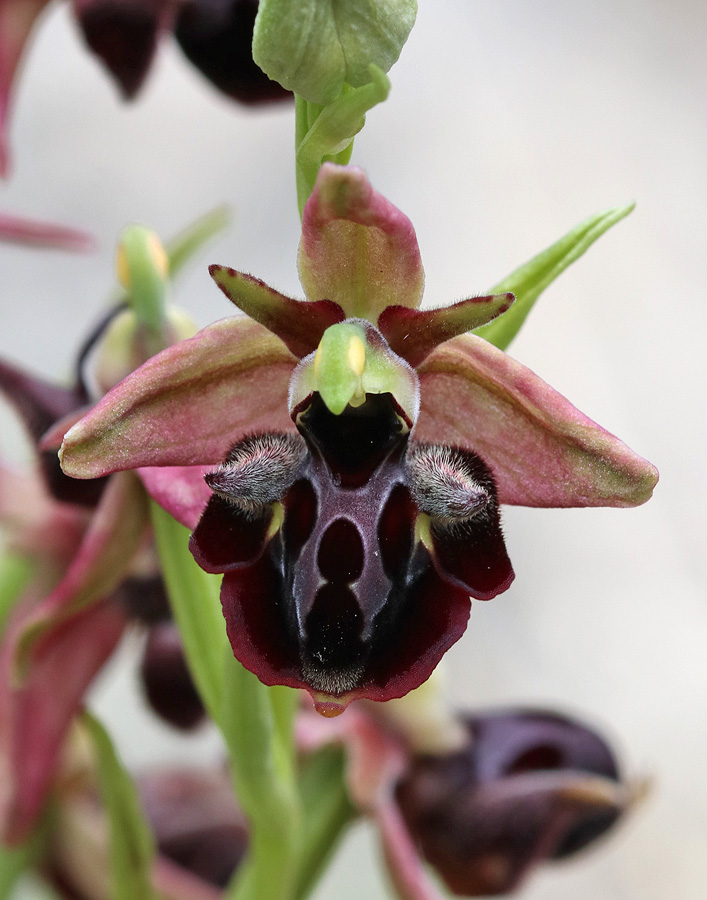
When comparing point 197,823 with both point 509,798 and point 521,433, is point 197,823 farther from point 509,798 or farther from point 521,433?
point 521,433

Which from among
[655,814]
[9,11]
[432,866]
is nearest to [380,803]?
[432,866]

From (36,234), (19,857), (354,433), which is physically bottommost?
(19,857)

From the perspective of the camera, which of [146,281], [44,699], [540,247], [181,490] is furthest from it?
[540,247]

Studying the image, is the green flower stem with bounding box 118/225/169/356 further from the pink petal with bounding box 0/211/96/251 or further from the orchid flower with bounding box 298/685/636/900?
the orchid flower with bounding box 298/685/636/900

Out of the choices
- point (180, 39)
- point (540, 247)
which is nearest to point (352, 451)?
point (180, 39)

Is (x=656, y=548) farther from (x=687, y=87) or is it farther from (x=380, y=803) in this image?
(x=380, y=803)

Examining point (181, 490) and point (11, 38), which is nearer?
point (181, 490)
